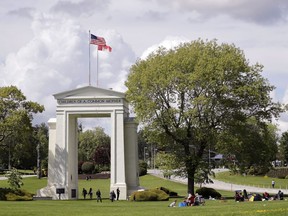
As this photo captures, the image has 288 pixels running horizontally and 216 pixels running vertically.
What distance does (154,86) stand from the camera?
56.7 metres

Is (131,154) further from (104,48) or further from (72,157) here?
(104,48)

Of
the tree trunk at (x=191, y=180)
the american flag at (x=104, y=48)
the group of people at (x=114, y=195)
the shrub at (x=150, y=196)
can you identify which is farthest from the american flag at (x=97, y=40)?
the shrub at (x=150, y=196)

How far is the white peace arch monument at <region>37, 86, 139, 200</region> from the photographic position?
59594 millimetres

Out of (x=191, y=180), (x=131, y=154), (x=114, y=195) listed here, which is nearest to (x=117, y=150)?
(x=131, y=154)

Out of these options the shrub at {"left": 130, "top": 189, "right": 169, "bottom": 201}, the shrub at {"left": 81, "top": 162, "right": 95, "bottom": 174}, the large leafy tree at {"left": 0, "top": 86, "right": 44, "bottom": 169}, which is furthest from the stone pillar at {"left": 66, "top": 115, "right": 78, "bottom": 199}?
the shrub at {"left": 81, "top": 162, "right": 95, "bottom": 174}

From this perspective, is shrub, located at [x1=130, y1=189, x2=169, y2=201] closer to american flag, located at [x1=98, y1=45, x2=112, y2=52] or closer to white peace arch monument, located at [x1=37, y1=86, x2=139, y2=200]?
white peace arch monument, located at [x1=37, y1=86, x2=139, y2=200]

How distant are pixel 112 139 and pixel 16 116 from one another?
976cm

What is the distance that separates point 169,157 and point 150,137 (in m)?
2.66

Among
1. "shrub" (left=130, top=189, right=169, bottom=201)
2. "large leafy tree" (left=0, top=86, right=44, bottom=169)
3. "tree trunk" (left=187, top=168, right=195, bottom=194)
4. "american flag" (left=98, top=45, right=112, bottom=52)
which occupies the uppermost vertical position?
"american flag" (left=98, top=45, right=112, bottom=52)

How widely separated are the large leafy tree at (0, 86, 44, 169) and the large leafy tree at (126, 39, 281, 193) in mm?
11114

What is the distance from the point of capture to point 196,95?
56344mm

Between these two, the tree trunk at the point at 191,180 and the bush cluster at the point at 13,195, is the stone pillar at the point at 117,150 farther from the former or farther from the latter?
the bush cluster at the point at 13,195

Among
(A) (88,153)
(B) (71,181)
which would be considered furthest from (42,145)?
(B) (71,181)

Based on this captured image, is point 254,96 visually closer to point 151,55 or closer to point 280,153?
point 151,55
